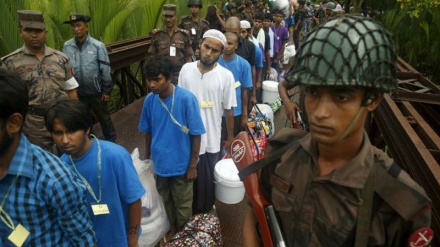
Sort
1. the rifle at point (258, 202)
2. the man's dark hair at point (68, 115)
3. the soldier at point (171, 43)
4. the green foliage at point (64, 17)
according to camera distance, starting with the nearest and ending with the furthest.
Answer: the rifle at point (258, 202) < the man's dark hair at point (68, 115) < the green foliage at point (64, 17) < the soldier at point (171, 43)

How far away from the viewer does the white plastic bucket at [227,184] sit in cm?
346

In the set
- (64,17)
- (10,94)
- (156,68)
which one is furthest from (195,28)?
(10,94)

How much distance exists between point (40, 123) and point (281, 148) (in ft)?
9.30

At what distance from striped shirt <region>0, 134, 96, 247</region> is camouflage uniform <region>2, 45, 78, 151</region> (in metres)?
1.98

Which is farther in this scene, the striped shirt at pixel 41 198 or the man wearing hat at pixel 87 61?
the man wearing hat at pixel 87 61

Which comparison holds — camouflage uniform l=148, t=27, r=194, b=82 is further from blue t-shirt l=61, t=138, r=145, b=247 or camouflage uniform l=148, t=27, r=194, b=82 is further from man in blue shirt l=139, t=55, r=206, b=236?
blue t-shirt l=61, t=138, r=145, b=247

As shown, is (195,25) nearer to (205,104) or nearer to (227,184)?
(205,104)

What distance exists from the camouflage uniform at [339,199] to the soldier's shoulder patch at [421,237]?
0.8 inches

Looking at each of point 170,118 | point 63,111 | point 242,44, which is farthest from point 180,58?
point 63,111

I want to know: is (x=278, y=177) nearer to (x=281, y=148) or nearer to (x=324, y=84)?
(x=281, y=148)

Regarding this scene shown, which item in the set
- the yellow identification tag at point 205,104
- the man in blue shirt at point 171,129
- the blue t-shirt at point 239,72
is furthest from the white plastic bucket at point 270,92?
the man in blue shirt at point 171,129

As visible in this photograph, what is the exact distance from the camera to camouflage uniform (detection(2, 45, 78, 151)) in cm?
320

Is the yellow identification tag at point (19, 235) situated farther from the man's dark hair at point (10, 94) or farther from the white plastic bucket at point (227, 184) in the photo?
the white plastic bucket at point (227, 184)

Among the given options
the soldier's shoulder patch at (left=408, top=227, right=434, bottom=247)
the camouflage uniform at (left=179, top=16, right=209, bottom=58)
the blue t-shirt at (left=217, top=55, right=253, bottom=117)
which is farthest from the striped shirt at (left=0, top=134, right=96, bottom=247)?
the camouflage uniform at (left=179, top=16, right=209, bottom=58)
